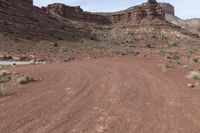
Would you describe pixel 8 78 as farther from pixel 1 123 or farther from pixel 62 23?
pixel 62 23

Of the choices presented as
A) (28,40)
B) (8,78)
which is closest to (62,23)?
(28,40)

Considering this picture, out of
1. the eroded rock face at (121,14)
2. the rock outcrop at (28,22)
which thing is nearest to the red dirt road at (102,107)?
the rock outcrop at (28,22)

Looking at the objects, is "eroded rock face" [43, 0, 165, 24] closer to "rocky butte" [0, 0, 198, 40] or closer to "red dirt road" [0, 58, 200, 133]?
"rocky butte" [0, 0, 198, 40]

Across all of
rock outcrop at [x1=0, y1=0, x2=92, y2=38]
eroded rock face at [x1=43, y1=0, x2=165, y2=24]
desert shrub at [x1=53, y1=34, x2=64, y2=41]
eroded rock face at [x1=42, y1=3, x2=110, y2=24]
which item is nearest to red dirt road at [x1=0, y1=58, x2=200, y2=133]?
rock outcrop at [x1=0, y1=0, x2=92, y2=38]

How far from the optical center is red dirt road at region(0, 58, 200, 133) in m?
7.40

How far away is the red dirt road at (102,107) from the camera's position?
24.3 feet

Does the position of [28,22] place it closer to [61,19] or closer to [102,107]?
[61,19]

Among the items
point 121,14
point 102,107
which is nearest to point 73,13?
point 121,14

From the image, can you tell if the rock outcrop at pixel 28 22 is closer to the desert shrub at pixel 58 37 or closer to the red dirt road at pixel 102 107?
the desert shrub at pixel 58 37

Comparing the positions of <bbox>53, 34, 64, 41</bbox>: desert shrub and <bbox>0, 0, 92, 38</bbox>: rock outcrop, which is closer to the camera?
<bbox>0, 0, 92, 38</bbox>: rock outcrop

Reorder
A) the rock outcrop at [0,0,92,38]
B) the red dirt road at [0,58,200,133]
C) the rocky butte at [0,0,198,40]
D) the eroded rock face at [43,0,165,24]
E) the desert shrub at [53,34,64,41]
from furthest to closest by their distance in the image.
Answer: the eroded rock face at [43,0,165,24] → the desert shrub at [53,34,64,41] → the rocky butte at [0,0,198,40] → the rock outcrop at [0,0,92,38] → the red dirt road at [0,58,200,133]

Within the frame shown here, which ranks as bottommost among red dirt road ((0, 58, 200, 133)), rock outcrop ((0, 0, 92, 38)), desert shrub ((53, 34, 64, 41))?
red dirt road ((0, 58, 200, 133))

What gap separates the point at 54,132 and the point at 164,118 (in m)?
2.60

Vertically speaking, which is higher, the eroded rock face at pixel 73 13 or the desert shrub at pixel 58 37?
the eroded rock face at pixel 73 13
